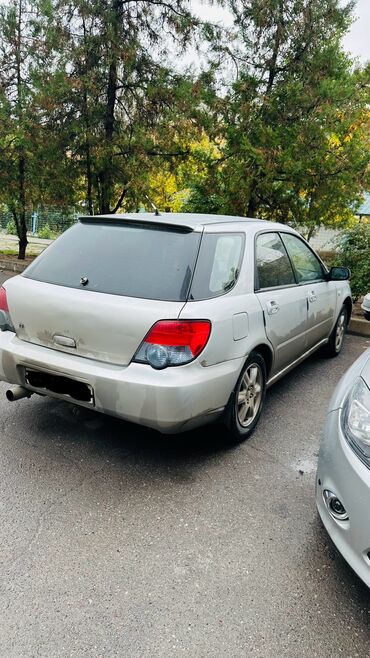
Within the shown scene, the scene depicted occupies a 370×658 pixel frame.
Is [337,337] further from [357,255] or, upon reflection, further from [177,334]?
[177,334]

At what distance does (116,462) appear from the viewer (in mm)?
2850

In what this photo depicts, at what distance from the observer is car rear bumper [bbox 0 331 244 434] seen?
2.41m

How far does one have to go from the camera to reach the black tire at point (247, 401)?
2.94m

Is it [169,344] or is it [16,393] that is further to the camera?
[16,393]

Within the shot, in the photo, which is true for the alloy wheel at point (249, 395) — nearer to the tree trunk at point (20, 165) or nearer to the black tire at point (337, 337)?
the black tire at point (337, 337)

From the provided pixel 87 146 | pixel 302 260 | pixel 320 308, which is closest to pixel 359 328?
pixel 320 308

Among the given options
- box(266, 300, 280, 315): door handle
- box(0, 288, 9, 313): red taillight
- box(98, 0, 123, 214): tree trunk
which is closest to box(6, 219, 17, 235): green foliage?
box(98, 0, 123, 214): tree trunk

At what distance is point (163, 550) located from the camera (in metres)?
2.16

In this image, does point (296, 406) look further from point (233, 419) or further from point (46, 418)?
point (46, 418)

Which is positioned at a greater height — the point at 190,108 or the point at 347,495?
the point at 190,108

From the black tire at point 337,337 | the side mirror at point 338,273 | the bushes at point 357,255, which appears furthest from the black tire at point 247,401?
the bushes at point 357,255

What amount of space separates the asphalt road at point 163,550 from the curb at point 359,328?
12.8 feet

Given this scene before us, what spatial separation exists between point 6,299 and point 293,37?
7184 millimetres

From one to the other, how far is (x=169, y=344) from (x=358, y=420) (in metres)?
1.02
